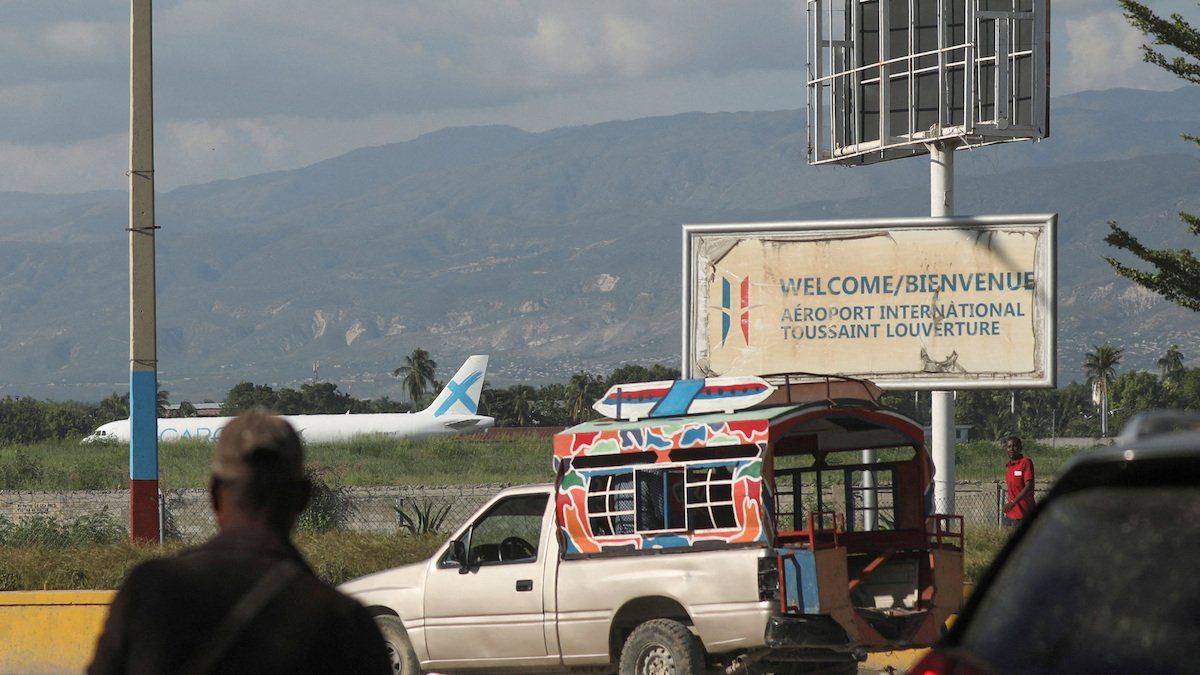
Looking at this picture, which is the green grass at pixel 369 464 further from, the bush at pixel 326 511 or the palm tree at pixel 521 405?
the palm tree at pixel 521 405

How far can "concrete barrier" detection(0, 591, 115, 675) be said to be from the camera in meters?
15.0

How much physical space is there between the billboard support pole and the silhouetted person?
17.5 meters

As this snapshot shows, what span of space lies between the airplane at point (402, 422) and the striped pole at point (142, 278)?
69.9 metres

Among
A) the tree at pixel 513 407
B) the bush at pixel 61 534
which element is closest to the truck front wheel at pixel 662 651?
the bush at pixel 61 534

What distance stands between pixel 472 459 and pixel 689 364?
47908mm

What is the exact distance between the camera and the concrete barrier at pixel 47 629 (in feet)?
49.3

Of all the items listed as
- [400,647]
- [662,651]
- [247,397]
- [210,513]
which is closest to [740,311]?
[400,647]

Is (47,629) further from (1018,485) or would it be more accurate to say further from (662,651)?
(1018,485)

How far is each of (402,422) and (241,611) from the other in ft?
289

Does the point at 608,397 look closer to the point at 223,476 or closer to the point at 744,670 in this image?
the point at 744,670

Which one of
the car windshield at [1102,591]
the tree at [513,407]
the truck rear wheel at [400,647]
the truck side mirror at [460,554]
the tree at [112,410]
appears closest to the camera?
the car windshield at [1102,591]

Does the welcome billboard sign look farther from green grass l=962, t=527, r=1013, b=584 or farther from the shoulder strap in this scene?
the shoulder strap

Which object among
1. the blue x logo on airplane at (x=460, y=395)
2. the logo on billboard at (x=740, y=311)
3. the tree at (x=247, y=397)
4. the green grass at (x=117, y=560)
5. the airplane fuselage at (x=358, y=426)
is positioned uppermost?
the logo on billboard at (x=740, y=311)

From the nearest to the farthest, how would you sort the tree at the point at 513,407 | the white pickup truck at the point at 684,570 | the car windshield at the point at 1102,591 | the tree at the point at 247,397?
1. the car windshield at the point at 1102,591
2. the white pickup truck at the point at 684,570
3. the tree at the point at 247,397
4. the tree at the point at 513,407
